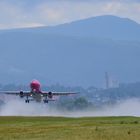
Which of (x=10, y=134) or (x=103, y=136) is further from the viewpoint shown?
(x=10, y=134)

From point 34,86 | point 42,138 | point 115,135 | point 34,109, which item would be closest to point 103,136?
point 115,135

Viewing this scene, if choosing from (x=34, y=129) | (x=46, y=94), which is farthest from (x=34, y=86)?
(x=34, y=129)

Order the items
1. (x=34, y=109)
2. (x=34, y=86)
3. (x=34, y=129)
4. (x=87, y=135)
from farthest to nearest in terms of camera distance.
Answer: (x=34, y=109), (x=34, y=86), (x=34, y=129), (x=87, y=135)

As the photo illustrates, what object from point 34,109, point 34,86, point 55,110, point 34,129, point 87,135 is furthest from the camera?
point 55,110

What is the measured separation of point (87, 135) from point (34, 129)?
41.0 feet

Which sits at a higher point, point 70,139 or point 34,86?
point 34,86

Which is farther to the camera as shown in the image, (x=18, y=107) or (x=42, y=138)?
(x=18, y=107)

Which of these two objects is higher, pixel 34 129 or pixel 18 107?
pixel 18 107

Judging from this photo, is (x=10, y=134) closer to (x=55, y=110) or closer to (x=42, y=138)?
(x=42, y=138)

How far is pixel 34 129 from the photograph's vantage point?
75500 mm

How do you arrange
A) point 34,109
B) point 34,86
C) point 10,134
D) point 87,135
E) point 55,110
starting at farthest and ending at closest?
point 55,110 < point 34,109 < point 34,86 < point 10,134 < point 87,135

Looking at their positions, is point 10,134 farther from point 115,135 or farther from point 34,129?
point 115,135

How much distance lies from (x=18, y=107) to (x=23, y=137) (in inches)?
4763

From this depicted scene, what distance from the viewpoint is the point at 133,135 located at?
206ft
